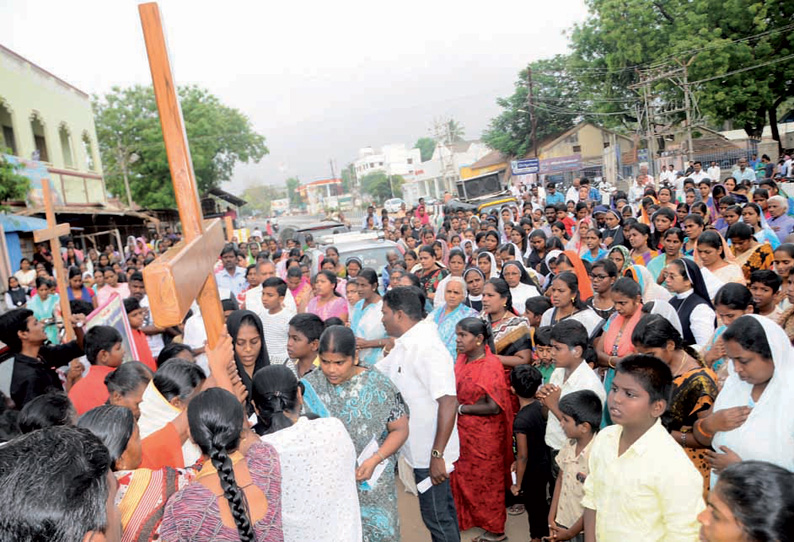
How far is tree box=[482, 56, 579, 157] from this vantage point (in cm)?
4368

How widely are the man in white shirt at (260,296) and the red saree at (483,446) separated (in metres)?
2.05

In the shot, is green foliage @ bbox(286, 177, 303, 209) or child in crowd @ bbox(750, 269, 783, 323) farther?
green foliage @ bbox(286, 177, 303, 209)

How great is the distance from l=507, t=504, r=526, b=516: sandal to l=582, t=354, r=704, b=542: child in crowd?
6.53 ft

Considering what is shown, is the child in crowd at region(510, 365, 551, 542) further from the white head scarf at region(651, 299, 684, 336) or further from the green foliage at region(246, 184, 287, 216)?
the green foliage at region(246, 184, 287, 216)

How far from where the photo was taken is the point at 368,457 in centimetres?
280

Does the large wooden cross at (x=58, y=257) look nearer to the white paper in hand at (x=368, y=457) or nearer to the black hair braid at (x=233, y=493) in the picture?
the white paper in hand at (x=368, y=457)

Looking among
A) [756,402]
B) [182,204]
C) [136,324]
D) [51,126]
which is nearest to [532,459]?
[756,402]

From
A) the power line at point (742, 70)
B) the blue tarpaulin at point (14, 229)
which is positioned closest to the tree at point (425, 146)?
the power line at point (742, 70)

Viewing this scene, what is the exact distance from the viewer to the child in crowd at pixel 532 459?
12.7ft

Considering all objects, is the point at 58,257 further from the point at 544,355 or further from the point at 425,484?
the point at 544,355

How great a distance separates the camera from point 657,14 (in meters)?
32.7

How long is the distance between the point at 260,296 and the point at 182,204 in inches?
168

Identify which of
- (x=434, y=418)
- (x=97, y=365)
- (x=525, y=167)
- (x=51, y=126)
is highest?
(x=51, y=126)

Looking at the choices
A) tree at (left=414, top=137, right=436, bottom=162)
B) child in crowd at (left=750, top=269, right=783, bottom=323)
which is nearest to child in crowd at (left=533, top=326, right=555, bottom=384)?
child in crowd at (left=750, top=269, right=783, bottom=323)
